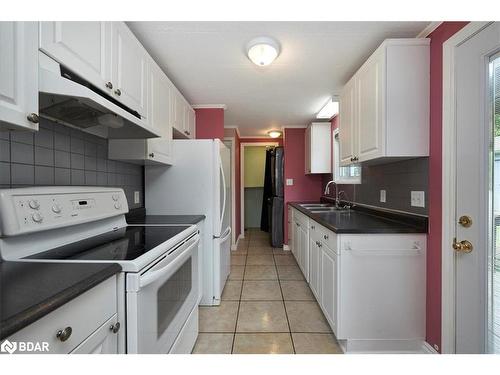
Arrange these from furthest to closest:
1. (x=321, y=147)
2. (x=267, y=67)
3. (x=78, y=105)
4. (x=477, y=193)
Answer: (x=321, y=147) → (x=267, y=67) → (x=477, y=193) → (x=78, y=105)

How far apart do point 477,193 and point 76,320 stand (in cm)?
180

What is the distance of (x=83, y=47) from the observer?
40.2 inches

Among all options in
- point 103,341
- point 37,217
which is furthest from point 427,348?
point 37,217

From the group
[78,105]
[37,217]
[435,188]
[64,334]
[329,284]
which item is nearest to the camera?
[64,334]

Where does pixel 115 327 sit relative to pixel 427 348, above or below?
above

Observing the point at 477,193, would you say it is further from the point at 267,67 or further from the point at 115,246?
the point at 115,246

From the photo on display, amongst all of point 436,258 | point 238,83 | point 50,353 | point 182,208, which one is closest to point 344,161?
point 436,258

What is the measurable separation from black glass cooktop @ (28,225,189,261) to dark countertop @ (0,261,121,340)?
0.10m

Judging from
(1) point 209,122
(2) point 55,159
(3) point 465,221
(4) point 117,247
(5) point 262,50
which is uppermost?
(5) point 262,50

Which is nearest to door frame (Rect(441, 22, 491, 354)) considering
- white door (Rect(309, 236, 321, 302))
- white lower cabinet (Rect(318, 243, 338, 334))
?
white lower cabinet (Rect(318, 243, 338, 334))

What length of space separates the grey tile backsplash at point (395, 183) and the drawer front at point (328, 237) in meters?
0.62
